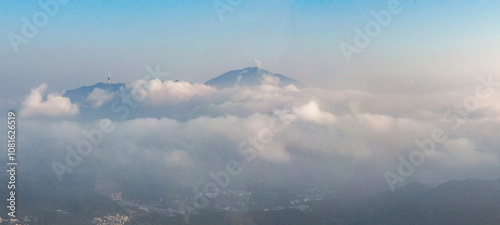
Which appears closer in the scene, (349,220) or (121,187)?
(349,220)

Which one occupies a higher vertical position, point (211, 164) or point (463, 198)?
point (211, 164)

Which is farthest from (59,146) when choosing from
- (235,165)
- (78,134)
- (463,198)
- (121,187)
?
(463,198)

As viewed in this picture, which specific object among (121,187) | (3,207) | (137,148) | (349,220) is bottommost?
(349,220)

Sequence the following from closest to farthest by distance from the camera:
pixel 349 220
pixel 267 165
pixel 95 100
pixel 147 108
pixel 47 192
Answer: pixel 349 220, pixel 47 192, pixel 267 165, pixel 147 108, pixel 95 100

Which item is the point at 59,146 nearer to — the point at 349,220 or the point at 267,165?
the point at 267,165

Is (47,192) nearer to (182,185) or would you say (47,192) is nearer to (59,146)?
(182,185)

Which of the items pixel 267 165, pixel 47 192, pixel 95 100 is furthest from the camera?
pixel 95 100
